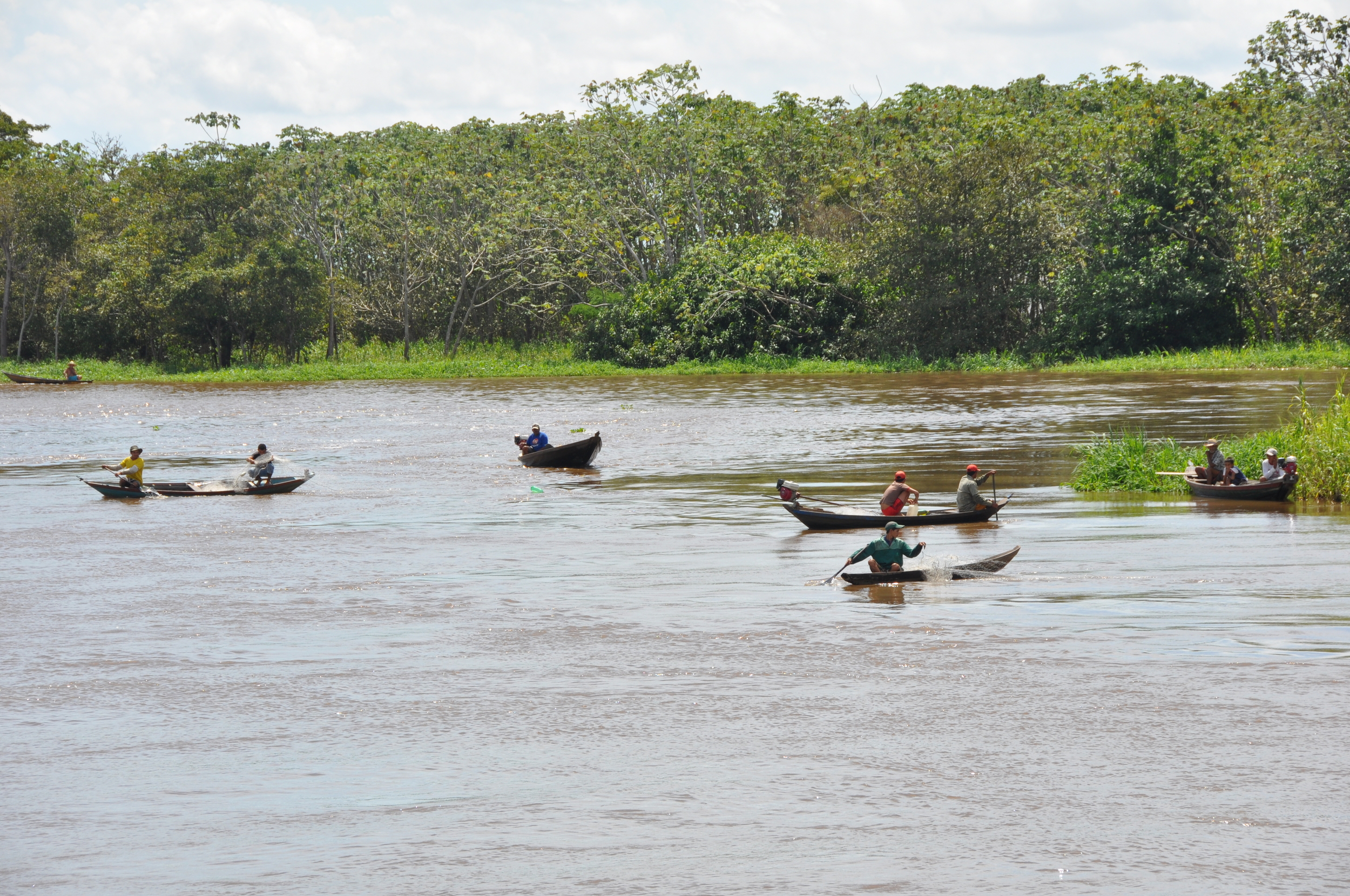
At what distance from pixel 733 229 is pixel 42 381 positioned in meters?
36.2

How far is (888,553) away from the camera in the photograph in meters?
17.9

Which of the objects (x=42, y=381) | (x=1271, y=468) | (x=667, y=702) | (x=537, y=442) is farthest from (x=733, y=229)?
(x=667, y=702)

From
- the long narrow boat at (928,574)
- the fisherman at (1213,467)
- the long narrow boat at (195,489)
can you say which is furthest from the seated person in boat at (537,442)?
the long narrow boat at (928,574)

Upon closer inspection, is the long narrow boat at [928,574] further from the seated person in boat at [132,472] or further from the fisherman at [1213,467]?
the seated person in boat at [132,472]

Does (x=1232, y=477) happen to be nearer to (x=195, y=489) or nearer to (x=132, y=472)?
(x=195, y=489)

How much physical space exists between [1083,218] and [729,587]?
49.5m

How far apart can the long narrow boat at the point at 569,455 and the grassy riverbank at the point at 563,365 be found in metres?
33.9

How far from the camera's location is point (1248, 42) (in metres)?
59.6

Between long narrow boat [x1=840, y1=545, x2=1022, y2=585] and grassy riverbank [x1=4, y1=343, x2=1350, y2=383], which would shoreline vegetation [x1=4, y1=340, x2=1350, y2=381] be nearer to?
grassy riverbank [x1=4, y1=343, x2=1350, y2=383]

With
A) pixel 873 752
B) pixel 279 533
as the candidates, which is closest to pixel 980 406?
pixel 279 533

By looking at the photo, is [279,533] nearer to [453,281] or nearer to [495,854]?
[495,854]

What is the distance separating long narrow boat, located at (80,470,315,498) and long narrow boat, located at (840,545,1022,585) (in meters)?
16.2

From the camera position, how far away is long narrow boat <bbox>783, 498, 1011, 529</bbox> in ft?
72.6

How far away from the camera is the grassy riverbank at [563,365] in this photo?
59.3 metres
